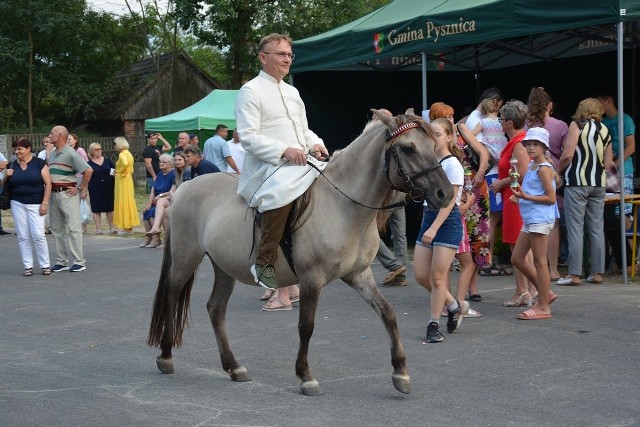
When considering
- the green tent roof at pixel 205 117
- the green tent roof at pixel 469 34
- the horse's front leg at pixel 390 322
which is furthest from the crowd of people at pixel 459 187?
the green tent roof at pixel 205 117

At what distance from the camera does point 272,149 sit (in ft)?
20.4

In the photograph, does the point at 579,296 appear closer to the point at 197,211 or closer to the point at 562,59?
the point at 197,211

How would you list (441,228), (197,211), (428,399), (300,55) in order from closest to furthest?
(428,399) → (197,211) → (441,228) → (300,55)

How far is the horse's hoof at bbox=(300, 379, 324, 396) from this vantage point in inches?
240

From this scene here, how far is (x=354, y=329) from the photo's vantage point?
8391 mm

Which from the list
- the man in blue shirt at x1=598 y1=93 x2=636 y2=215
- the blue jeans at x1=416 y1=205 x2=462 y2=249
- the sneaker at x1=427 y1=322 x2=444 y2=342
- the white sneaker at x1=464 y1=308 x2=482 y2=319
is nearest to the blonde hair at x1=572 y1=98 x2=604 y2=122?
the man in blue shirt at x1=598 y1=93 x2=636 y2=215

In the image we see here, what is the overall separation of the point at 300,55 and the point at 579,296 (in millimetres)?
6448

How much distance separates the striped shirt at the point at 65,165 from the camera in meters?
13.1

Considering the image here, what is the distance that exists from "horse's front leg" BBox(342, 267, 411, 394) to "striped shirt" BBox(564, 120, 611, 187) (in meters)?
4.77

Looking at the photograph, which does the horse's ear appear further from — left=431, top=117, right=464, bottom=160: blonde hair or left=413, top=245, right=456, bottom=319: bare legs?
left=413, top=245, right=456, bottom=319: bare legs

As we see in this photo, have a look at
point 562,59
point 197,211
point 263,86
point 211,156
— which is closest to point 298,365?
point 197,211

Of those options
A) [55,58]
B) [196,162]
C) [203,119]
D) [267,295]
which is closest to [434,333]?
[267,295]

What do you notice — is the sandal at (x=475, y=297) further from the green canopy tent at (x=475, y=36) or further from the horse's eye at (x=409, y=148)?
the horse's eye at (x=409, y=148)

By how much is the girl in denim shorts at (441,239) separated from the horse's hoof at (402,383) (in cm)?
162
